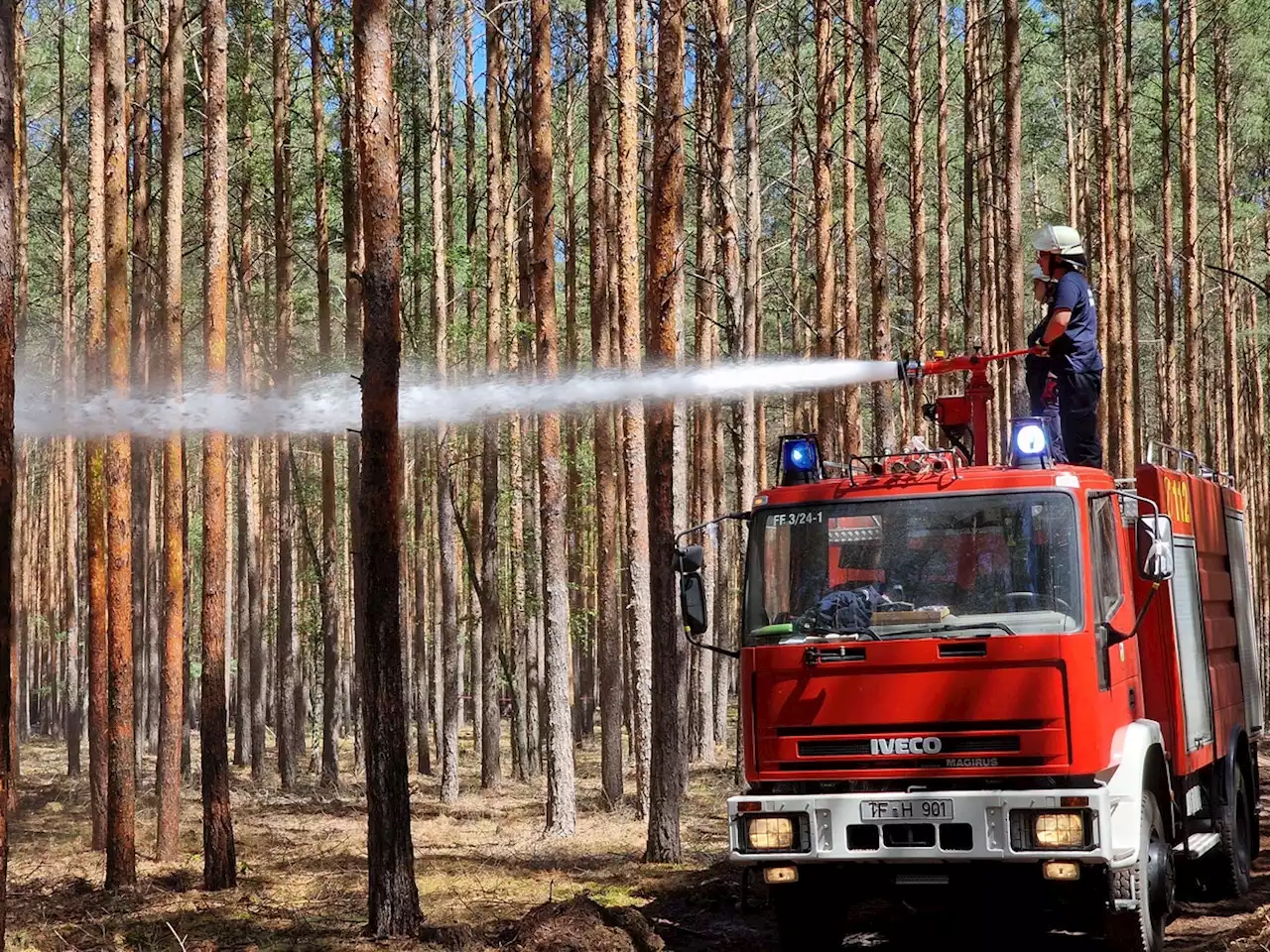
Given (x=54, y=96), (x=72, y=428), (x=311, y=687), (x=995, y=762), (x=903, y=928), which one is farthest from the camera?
(x=311, y=687)

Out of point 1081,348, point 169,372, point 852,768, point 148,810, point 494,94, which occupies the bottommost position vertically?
point 148,810

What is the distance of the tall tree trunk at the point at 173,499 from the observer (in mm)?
15148

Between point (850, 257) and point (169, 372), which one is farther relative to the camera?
point (850, 257)

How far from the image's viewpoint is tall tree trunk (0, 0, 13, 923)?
22.2ft

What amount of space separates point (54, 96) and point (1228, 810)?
106 feet

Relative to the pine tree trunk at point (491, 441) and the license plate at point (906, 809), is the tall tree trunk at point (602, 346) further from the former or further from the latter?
the license plate at point (906, 809)

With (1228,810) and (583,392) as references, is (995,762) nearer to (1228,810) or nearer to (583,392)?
(1228,810)

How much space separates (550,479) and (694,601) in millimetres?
9558

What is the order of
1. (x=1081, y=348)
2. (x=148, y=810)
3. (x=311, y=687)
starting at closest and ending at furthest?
(x=1081, y=348) < (x=148, y=810) < (x=311, y=687)

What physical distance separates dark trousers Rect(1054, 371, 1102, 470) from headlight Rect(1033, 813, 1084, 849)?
9.44ft

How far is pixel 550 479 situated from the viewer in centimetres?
1752

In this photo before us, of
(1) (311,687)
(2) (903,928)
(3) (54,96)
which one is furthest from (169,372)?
(1) (311,687)

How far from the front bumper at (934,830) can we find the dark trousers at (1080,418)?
2.69 meters

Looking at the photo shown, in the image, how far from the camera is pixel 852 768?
7.63 metres
